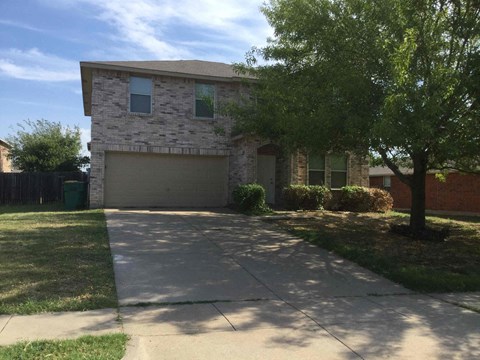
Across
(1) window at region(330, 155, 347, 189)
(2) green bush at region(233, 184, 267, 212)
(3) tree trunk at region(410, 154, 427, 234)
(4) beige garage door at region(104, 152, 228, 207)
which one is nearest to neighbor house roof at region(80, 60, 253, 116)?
(4) beige garage door at region(104, 152, 228, 207)

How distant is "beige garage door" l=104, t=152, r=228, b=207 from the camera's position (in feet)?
60.5

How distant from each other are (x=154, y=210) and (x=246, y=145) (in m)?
4.19

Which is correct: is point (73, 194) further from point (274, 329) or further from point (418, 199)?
point (274, 329)

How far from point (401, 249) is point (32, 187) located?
17.6 meters

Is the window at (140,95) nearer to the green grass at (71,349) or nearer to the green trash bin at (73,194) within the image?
the green trash bin at (73,194)

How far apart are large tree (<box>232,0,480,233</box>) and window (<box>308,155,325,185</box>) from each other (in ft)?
26.8

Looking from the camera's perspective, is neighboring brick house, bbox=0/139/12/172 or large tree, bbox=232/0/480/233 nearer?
large tree, bbox=232/0/480/233

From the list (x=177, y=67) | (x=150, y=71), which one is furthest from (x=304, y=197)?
(x=150, y=71)

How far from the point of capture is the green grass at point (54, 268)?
6121mm

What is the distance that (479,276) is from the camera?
8656 mm

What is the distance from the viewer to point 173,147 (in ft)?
61.6

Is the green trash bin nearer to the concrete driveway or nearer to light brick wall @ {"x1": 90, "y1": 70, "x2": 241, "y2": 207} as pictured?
light brick wall @ {"x1": 90, "y1": 70, "x2": 241, "y2": 207}

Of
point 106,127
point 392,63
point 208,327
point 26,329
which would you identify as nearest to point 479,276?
point 392,63

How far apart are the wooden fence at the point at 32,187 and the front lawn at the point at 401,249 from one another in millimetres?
12503
